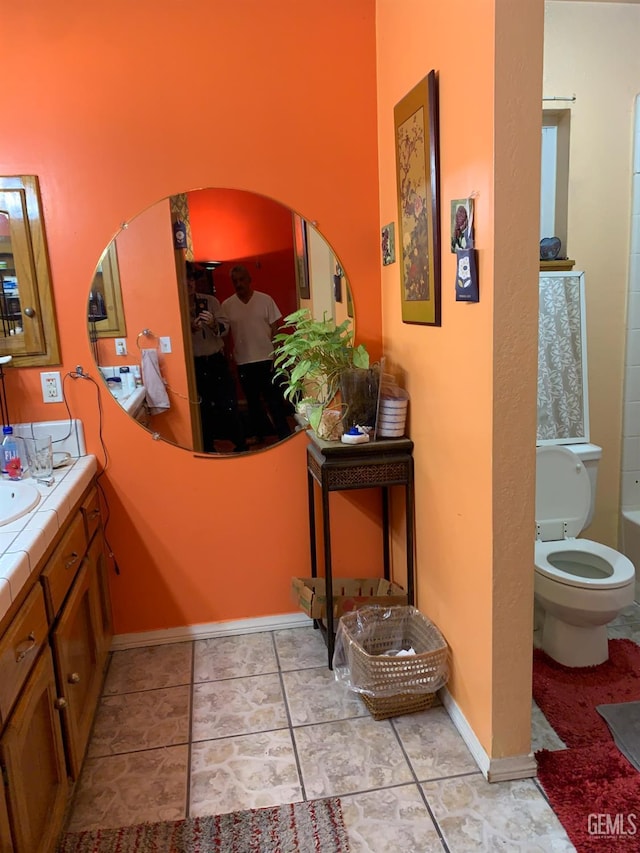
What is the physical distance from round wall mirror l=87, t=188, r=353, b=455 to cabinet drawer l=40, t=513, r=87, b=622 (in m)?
0.58

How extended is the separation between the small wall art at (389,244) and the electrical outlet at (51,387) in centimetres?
134

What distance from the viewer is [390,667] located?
2.01 m

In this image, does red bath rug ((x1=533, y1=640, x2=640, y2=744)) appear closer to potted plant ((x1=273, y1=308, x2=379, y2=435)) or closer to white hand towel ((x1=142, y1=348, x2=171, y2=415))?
potted plant ((x1=273, y1=308, x2=379, y2=435))

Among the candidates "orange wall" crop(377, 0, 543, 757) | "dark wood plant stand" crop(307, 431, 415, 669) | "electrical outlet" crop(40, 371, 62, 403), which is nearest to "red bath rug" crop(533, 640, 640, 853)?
"orange wall" crop(377, 0, 543, 757)

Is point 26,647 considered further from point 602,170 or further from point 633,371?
point 602,170

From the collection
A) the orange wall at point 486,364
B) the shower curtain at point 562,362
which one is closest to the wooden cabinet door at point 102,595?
the orange wall at point 486,364

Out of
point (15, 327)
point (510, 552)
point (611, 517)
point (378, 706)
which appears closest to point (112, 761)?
point (378, 706)

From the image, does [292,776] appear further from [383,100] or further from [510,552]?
[383,100]

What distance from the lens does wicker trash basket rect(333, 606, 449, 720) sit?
6.60 feet

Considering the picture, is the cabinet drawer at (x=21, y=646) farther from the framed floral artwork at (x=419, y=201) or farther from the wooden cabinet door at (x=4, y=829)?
the framed floral artwork at (x=419, y=201)

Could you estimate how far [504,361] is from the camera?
1.60 m

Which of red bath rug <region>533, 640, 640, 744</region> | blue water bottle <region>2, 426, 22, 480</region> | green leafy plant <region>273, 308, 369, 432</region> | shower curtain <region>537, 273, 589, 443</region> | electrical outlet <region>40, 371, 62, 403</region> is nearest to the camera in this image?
red bath rug <region>533, 640, 640, 744</region>

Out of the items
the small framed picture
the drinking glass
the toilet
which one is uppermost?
the small framed picture

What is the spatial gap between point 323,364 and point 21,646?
1.34 m
